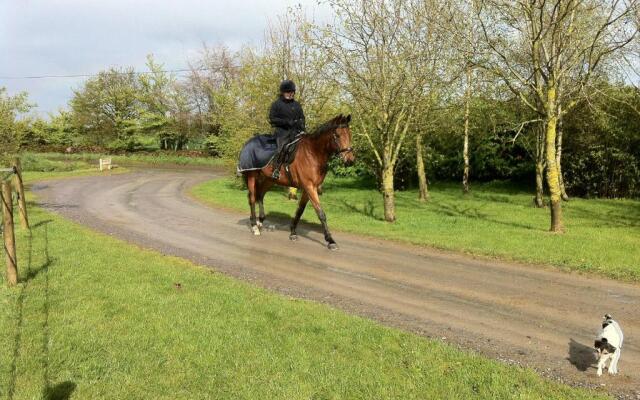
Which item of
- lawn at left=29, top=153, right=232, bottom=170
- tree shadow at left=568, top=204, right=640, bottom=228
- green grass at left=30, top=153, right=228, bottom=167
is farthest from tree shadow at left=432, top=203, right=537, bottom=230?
green grass at left=30, top=153, right=228, bottom=167

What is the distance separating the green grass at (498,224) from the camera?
1002 cm

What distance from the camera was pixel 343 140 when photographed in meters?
10.8

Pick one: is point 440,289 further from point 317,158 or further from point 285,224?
point 285,224

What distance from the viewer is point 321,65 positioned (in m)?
16.5

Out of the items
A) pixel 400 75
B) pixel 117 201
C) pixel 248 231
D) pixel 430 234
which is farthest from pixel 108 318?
pixel 117 201

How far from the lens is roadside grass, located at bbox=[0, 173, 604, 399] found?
427cm

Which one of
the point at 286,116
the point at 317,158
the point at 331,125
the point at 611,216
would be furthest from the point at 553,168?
the point at 286,116

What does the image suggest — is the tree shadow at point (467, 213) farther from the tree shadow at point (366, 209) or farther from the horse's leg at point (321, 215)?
the horse's leg at point (321, 215)

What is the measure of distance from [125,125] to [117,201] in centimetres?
3796

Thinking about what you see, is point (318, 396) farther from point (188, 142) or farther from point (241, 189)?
point (188, 142)

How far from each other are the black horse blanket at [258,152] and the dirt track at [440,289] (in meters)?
2.01

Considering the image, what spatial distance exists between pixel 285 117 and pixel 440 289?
649 centimetres

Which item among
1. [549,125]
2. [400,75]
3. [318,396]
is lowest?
[318,396]

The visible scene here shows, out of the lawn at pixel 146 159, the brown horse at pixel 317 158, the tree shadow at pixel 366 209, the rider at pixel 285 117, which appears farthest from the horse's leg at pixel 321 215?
the lawn at pixel 146 159
